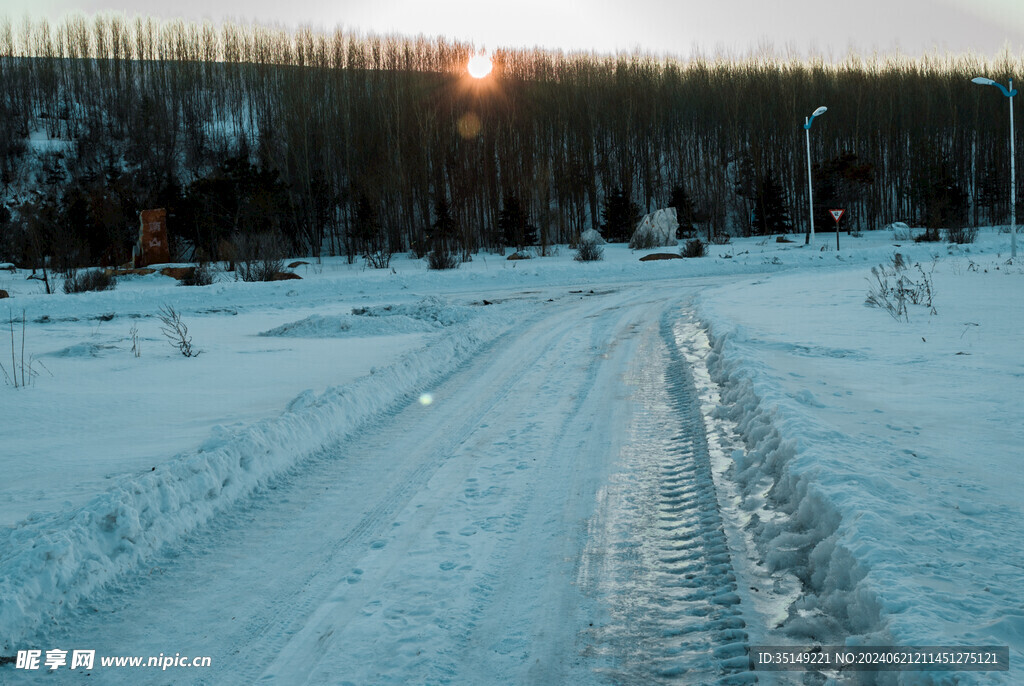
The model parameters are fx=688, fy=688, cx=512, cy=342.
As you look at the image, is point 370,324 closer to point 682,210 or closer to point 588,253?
point 588,253

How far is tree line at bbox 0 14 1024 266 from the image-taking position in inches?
1781

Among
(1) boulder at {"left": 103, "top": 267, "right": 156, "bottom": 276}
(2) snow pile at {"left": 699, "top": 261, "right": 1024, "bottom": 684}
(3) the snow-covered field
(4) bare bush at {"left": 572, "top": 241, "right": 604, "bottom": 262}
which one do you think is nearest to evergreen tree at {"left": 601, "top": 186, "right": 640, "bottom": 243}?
(4) bare bush at {"left": 572, "top": 241, "right": 604, "bottom": 262}

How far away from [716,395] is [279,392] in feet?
15.6

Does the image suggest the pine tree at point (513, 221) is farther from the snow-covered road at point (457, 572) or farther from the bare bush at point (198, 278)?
the snow-covered road at point (457, 572)

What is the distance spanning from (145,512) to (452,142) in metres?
50.6

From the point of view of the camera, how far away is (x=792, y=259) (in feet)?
92.3

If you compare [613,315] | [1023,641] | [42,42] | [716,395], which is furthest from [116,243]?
[42,42]

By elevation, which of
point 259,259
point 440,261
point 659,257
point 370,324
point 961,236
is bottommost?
point 370,324

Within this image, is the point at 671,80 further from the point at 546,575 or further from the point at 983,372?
the point at 546,575

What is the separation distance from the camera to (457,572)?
11.7ft

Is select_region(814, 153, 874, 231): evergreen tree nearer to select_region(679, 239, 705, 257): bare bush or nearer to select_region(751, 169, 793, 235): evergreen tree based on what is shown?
select_region(751, 169, 793, 235): evergreen tree

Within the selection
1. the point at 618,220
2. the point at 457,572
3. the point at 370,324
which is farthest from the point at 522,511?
the point at 618,220

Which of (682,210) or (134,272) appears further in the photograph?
(682,210)

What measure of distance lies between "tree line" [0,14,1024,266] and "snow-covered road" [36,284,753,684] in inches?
1345
